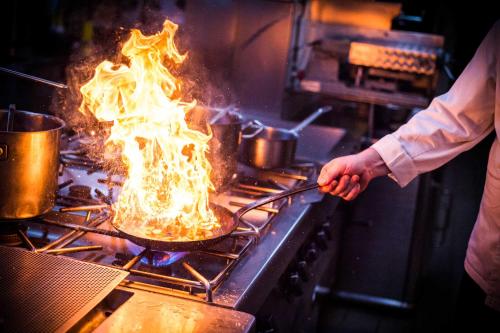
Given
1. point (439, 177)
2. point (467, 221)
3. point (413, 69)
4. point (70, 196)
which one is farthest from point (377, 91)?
point (70, 196)

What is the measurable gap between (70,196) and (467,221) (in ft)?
9.94

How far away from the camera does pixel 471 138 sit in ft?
6.95

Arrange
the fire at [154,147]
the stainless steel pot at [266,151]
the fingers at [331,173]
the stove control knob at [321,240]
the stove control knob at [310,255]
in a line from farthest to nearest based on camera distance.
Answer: the stainless steel pot at [266,151]
the stove control knob at [321,240]
the stove control knob at [310,255]
the fingers at [331,173]
the fire at [154,147]

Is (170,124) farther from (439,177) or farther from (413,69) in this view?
(439,177)

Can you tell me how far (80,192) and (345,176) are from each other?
0.89 meters

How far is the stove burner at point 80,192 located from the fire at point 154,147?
0.53 ft

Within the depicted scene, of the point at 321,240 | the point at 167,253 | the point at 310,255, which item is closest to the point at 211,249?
the point at 167,253

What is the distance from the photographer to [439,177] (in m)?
4.14

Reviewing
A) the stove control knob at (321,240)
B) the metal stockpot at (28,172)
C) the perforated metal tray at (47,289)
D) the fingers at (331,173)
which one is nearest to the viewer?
the perforated metal tray at (47,289)

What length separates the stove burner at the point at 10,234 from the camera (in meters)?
1.71

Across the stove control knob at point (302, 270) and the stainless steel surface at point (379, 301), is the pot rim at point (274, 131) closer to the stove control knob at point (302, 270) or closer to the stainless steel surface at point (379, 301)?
the stove control knob at point (302, 270)

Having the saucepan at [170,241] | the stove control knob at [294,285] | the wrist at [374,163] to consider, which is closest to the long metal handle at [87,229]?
the saucepan at [170,241]

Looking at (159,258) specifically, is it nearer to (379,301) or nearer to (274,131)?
(274,131)

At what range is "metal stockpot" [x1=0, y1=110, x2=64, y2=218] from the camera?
1645 mm
